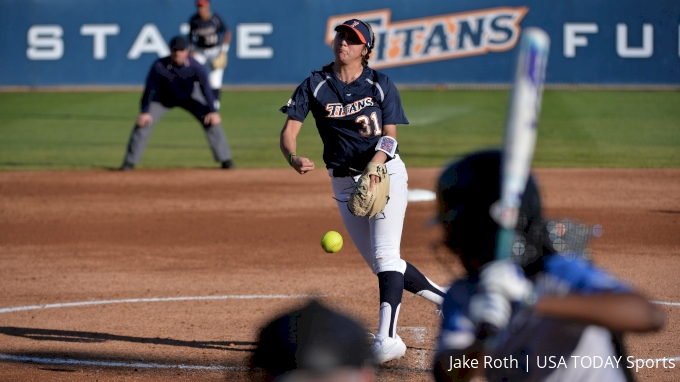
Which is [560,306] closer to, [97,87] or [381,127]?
[381,127]

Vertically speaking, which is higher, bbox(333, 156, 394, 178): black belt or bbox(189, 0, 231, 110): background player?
bbox(189, 0, 231, 110): background player

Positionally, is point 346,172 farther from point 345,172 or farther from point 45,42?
point 45,42

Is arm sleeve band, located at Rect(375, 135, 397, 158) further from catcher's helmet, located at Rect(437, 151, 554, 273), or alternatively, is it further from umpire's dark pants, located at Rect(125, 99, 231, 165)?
umpire's dark pants, located at Rect(125, 99, 231, 165)

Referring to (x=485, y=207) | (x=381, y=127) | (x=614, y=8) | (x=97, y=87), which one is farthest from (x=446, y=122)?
(x=485, y=207)

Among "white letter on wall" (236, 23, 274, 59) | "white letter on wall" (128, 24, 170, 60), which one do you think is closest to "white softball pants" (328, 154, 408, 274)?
"white letter on wall" (236, 23, 274, 59)

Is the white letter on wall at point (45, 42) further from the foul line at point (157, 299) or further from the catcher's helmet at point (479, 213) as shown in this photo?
the catcher's helmet at point (479, 213)

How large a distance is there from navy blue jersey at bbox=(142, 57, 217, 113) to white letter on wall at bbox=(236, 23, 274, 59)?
12.4m

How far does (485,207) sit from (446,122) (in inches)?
691

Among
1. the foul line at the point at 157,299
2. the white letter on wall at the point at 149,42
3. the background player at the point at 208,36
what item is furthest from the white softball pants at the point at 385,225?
the white letter on wall at the point at 149,42

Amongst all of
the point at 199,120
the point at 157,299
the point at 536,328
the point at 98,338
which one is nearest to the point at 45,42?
the point at 199,120

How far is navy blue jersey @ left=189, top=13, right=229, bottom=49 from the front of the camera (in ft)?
61.2

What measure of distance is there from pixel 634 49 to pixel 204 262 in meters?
19.6

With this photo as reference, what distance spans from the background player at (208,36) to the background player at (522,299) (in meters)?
16.2

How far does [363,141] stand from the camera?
5.72 m
